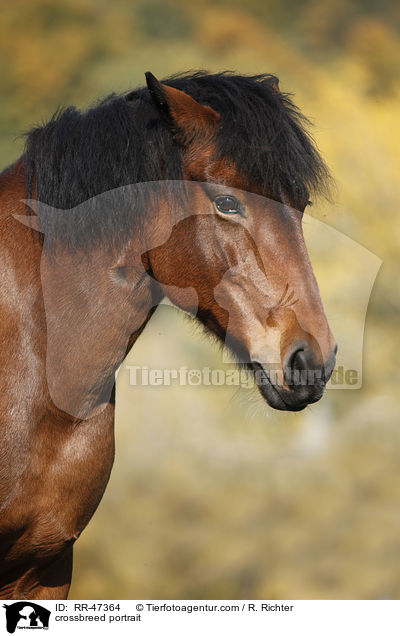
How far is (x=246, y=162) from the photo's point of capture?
1.38m

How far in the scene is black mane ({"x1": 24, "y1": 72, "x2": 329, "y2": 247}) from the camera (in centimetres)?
139

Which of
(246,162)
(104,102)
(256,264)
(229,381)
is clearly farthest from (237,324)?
(229,381)

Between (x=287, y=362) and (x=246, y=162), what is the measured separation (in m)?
0.47

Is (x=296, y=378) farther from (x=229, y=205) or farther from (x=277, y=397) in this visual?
(x=229, y=205)

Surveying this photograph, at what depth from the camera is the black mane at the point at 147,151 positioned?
54.8 inches

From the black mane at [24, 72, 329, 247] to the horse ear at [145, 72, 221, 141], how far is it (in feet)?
0.10

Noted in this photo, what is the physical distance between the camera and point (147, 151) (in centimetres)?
143
